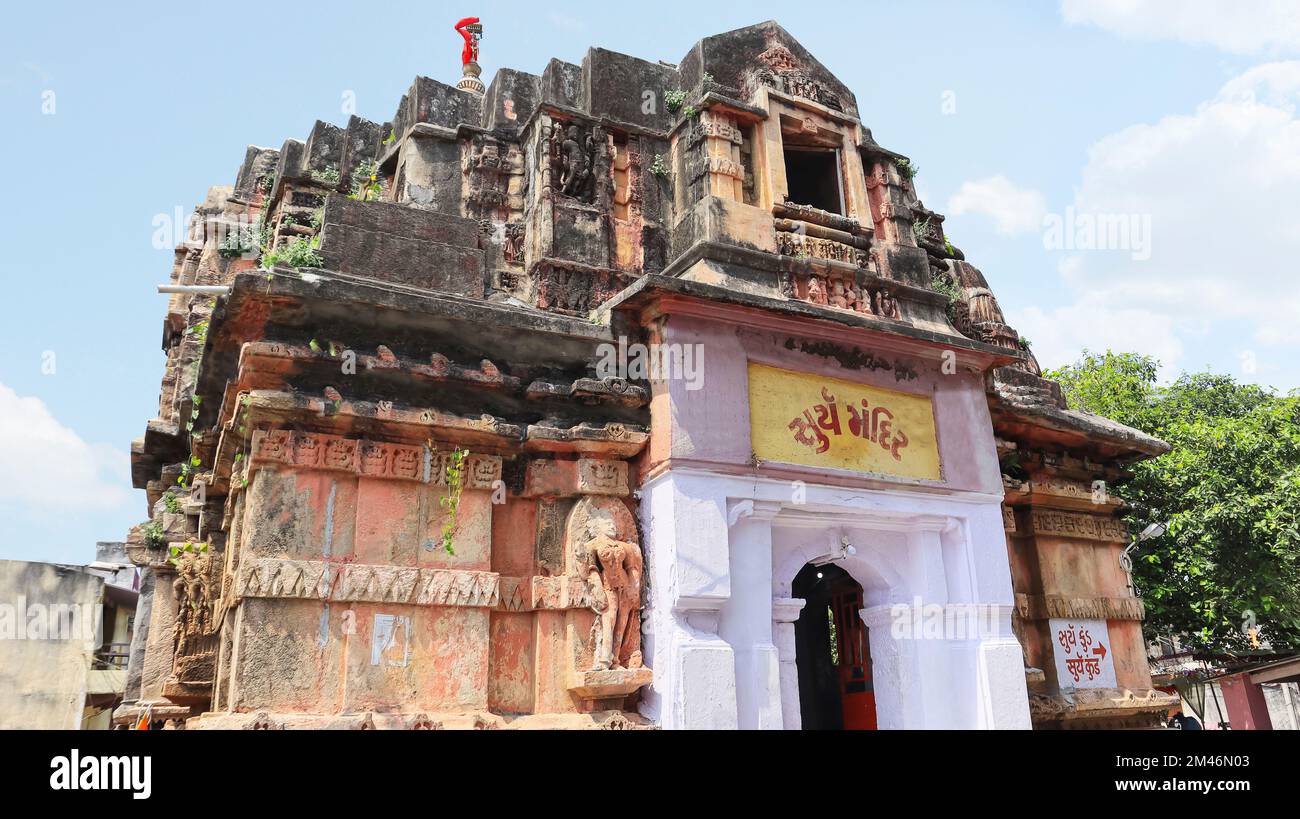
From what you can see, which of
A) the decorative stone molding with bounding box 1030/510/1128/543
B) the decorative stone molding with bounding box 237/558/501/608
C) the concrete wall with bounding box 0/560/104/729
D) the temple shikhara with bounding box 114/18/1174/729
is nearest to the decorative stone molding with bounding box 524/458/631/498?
the temple shikhara with bounding box 114/18/1174/729

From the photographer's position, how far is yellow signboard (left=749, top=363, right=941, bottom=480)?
8219mm

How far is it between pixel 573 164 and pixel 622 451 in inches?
119

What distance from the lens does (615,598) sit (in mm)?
7312

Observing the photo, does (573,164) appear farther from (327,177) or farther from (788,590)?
(788,590)

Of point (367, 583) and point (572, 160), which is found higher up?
point (572, 160)

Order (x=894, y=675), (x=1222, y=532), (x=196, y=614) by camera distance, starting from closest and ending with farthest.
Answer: (x=894, y=675), (x=196, y=614), (x=1222, y=532)

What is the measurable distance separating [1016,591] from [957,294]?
405 centimetres

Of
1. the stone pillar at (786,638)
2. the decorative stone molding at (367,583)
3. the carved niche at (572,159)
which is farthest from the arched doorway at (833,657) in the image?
the carved niche at (572,159)

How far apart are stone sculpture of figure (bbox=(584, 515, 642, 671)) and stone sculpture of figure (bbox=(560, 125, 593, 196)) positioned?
3523 mm

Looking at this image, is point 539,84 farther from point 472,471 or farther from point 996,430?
point 996,430

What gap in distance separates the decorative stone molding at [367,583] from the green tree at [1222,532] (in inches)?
418

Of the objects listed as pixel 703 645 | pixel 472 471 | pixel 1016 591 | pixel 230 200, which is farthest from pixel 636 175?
pixel 230 200

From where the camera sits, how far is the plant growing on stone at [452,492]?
725cm

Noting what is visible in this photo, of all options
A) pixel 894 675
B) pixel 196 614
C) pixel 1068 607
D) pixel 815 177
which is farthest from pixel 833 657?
pixel 196 614
